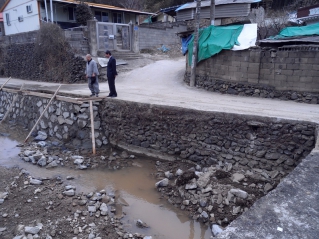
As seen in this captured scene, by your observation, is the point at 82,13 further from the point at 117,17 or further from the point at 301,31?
the point at 301,31

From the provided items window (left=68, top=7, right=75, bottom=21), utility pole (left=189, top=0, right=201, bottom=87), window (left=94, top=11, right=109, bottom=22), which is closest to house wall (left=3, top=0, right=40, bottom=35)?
window (left=68, top=7, right=75, bottom=21)

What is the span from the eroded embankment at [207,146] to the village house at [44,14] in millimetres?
15268

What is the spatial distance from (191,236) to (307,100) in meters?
6.18

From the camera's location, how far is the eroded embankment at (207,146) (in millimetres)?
5874

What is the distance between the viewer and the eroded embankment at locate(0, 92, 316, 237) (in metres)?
5.87

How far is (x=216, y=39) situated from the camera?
35.5ft

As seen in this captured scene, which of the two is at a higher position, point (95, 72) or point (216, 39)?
point (216, 39)

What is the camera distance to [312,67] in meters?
8.43

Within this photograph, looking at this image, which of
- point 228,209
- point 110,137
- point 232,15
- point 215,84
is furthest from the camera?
point 232,15

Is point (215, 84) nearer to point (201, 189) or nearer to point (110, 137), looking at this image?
point (110, 137)

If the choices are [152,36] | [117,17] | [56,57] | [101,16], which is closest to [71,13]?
[101,16]

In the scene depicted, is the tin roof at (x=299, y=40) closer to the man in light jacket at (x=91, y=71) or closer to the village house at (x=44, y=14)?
the man in light jacket at (x=91, y=71)

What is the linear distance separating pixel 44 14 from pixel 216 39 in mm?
16681

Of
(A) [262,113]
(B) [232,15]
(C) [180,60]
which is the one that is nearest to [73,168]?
(A) [262,113]
